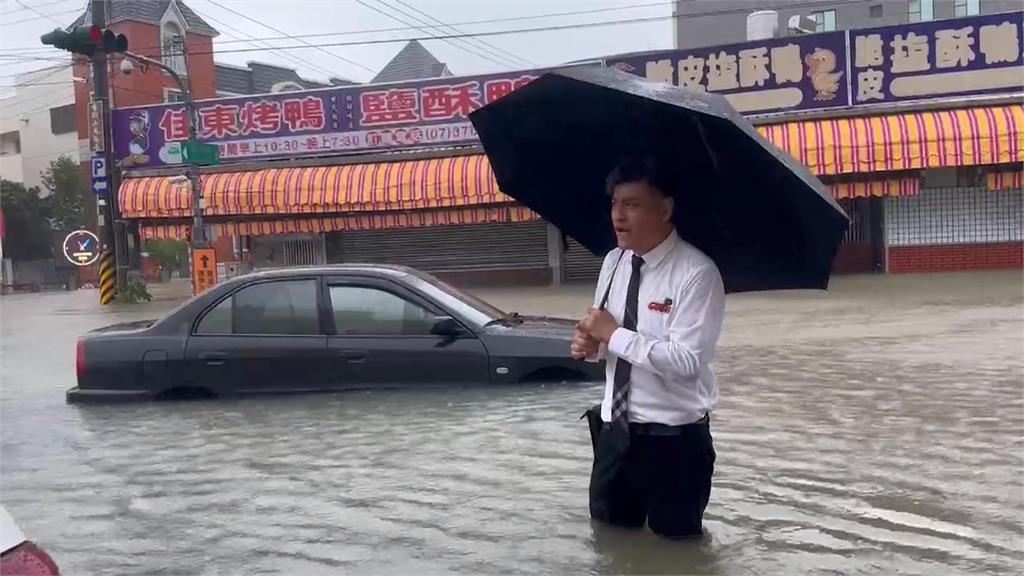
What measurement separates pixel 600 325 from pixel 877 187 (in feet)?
58.1

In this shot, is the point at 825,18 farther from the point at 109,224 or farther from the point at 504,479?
the point at 504,479

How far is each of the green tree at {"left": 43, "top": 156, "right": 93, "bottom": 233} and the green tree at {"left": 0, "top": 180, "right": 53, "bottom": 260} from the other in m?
0.51

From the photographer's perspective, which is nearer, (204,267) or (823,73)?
(823,73)

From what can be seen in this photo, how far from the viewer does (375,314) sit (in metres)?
7.67

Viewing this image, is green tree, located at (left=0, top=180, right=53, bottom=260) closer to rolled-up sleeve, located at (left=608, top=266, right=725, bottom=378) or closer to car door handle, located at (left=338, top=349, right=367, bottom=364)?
car door handle, located at (left=338, top=349, right=367, bottom=364)

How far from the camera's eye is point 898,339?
11.0 metres

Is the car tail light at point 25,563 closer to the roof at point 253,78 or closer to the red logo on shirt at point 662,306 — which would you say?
the red logo on shirt at point 662,306

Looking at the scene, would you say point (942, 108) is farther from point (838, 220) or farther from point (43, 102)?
point (43, 102)

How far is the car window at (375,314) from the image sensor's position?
760 cm

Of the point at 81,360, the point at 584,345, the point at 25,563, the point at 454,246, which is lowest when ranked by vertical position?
the point at 81,360

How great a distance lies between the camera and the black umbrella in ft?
11.2

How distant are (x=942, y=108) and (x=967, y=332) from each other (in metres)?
9.65

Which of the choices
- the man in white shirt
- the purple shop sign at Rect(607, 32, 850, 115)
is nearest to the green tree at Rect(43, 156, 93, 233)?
the purple shop sign at Rect(607, 32, 850, 115)

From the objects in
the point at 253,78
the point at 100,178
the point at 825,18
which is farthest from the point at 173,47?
the point at 825,18
